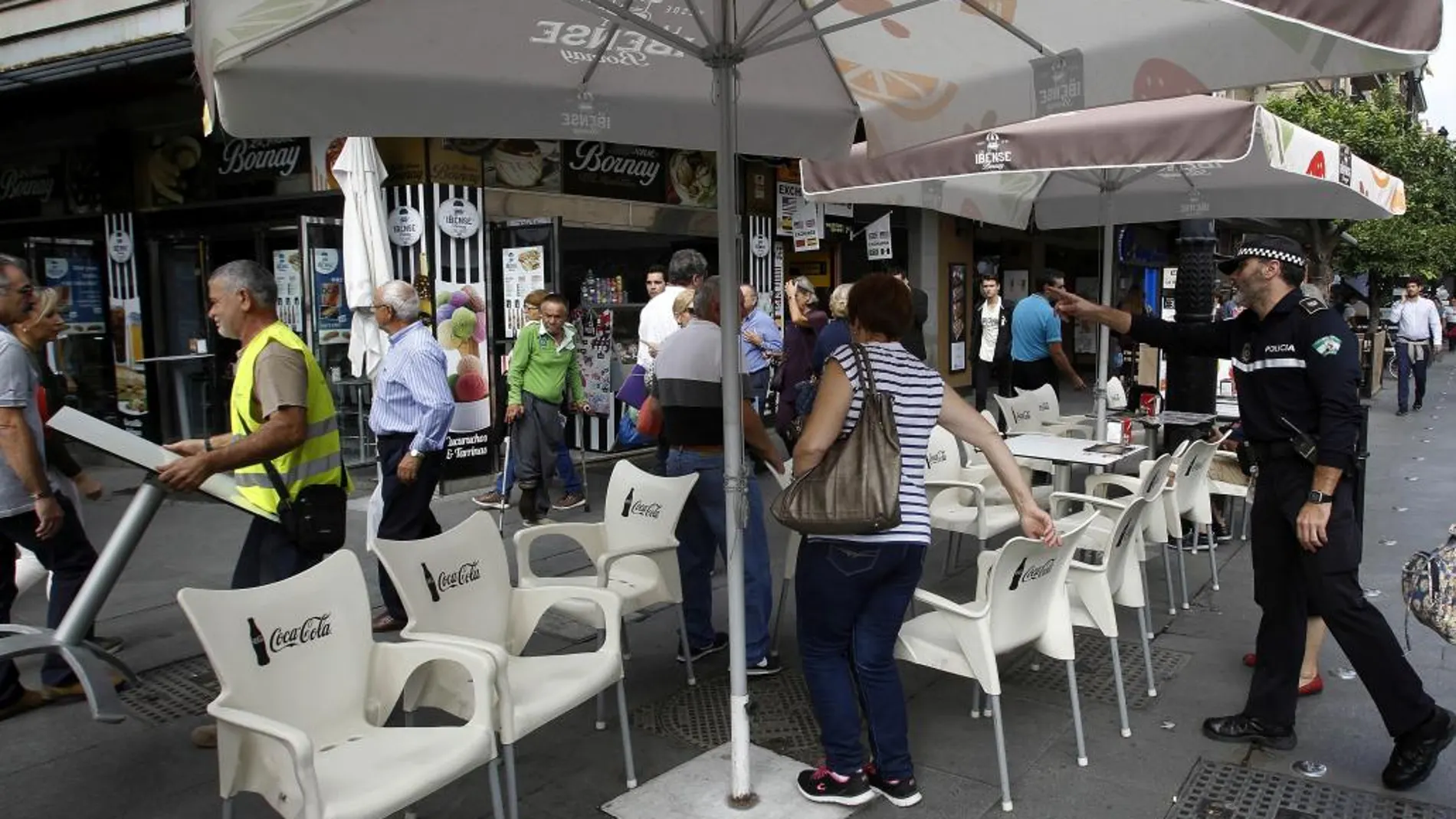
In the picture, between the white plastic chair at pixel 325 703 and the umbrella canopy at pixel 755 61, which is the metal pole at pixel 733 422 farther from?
the white plastic chair at pixel 325 703

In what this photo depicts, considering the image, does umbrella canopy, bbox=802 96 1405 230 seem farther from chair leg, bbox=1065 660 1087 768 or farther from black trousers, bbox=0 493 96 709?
black trousers, bbox=0 493 96 709

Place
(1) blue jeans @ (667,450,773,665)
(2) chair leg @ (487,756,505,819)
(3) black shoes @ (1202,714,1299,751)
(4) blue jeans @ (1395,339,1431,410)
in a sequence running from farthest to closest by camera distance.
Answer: (4) blue jeans @ (1395,339,1431,410) → (1) blue jeans @ (667,450,773,665) → (3) black shoes @ (1202,714,1299,751) → (2) chair leg @ (487,756,505,819)

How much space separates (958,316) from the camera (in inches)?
645

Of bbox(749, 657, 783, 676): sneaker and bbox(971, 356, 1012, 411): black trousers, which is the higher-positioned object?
bbox(971, 356, 1012, 411): black trousers

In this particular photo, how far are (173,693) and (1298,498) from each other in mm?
4718

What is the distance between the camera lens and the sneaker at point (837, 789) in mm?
3398

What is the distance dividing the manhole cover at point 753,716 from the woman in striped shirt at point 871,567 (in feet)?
1.40

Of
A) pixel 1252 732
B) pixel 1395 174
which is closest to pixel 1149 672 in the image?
pixel 1252 732

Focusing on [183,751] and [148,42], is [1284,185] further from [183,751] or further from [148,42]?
[148,42]

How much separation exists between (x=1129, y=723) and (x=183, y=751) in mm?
3725

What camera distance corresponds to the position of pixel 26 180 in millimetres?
11586

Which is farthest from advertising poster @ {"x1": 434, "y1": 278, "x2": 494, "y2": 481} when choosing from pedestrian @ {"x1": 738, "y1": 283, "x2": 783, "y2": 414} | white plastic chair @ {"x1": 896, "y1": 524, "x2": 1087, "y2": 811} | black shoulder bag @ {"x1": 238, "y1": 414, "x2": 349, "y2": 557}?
white plastic chair @ {"x1": 896, "y1": 524, "x2": 1087, "y2": 811}

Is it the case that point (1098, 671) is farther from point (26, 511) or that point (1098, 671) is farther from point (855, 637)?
point (26, 511)

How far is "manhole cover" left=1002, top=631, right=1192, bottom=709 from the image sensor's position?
4.50 meters
